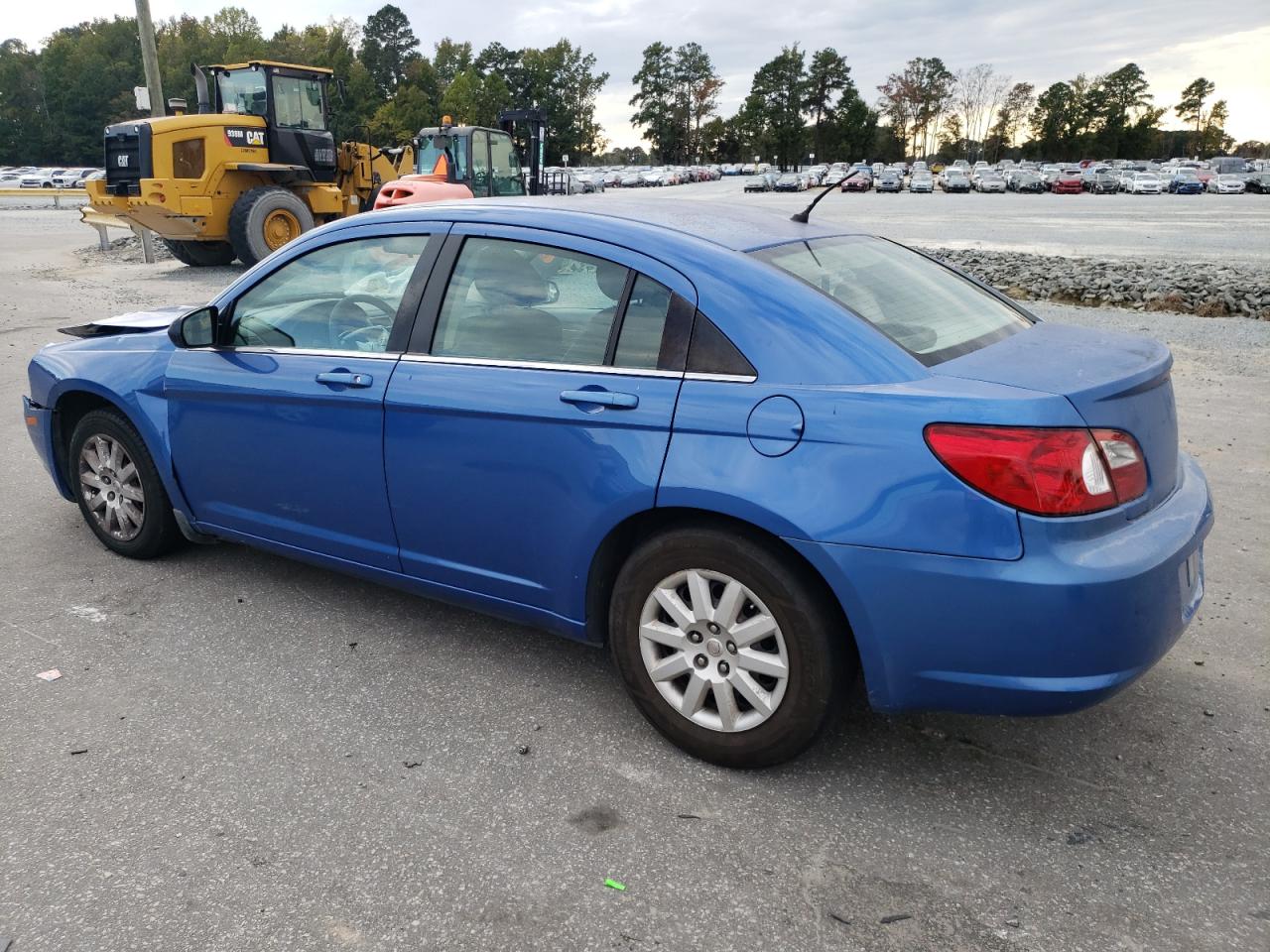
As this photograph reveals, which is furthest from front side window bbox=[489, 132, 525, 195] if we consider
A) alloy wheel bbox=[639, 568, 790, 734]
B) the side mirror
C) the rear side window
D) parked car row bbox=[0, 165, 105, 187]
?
parked car row bbox=[0, 165, 105, 187]

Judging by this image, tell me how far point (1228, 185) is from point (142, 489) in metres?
67.2

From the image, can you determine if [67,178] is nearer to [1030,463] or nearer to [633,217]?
[633,217]

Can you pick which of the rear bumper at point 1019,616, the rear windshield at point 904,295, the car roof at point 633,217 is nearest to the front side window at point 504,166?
the car roof at point 633,217

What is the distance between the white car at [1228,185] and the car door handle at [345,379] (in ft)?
218

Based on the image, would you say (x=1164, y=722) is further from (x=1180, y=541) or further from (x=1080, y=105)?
(x=1080, y=105)

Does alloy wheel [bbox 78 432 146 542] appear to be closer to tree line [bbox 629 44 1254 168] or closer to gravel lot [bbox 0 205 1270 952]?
gravel lot [bbox 0 205 1270 952]

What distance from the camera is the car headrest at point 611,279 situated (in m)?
3.14

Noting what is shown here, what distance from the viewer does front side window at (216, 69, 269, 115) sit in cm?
1784

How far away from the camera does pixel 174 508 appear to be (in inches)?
173

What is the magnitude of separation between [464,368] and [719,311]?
36.8 inches

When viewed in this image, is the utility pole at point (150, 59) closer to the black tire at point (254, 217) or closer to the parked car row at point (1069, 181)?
the black tire at point (254, 217)

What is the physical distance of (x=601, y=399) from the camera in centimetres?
300

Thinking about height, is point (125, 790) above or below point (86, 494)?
below

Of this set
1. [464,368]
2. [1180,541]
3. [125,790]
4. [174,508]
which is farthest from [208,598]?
[1180,541]
